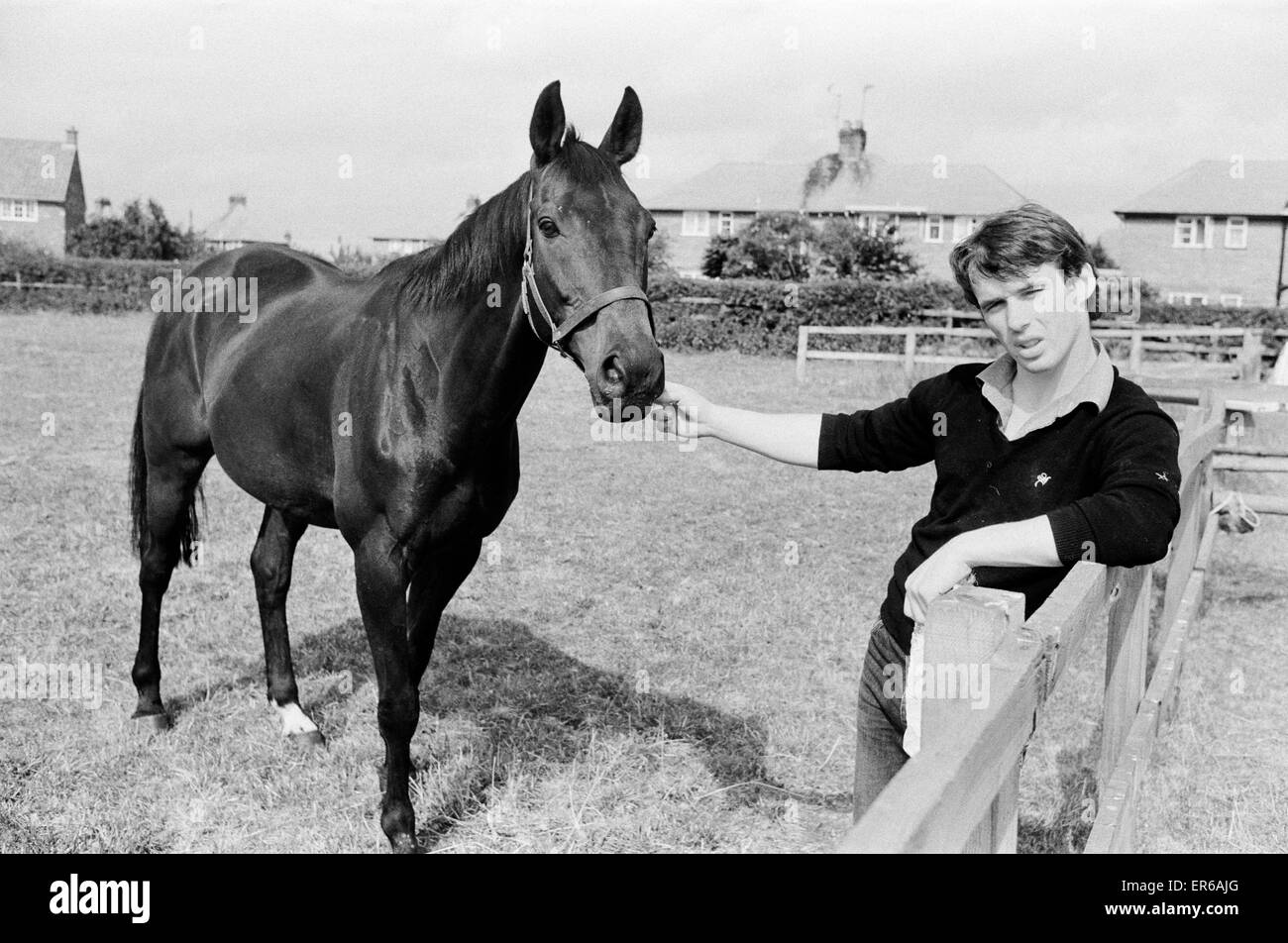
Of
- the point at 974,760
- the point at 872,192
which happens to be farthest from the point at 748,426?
the point at 872,192

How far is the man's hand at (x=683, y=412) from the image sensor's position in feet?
9.37

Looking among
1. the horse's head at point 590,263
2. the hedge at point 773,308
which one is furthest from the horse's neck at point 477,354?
the hedge at point 773,308

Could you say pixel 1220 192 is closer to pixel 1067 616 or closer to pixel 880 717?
pixel 880 717

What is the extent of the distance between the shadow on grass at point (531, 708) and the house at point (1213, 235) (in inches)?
1953

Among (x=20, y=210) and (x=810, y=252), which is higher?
(x=20, y=210)

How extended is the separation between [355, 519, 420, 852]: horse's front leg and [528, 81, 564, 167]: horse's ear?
1311mm

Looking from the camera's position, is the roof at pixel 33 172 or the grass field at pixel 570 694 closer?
the grass field at pixel 570 694

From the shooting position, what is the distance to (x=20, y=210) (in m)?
60.3

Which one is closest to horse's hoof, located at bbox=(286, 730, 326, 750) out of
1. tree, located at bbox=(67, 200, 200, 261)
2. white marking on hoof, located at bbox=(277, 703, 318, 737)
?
white marking on hoof, located at bbox=(277, 703, 318, 737)

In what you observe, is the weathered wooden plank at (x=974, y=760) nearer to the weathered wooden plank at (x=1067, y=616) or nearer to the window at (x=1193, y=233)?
the weathered wooden plank at (x=1067, y=616)

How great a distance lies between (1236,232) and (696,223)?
25386 millimetres

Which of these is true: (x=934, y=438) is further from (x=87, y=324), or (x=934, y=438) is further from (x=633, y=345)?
(x=87, y=324)
